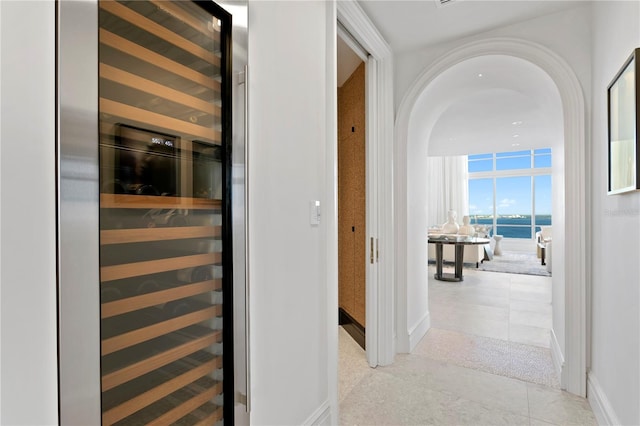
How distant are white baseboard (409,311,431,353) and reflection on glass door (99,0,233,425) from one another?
2088 millimetres

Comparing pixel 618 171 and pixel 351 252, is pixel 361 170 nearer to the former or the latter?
pixel 351 252

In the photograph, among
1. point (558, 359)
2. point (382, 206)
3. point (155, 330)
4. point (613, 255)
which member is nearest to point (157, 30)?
point (155, 330)

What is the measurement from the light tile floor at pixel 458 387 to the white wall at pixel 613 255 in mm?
391

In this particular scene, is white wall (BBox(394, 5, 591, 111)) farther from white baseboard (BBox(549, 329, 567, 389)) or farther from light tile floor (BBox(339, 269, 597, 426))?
light tile floor (BBox(339, 269, 597, 426))

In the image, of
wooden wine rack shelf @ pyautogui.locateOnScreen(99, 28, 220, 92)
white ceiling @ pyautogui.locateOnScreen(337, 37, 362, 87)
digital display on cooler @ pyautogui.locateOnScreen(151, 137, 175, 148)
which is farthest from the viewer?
white ceiling @ pyautogui.locateOnScreen(337, 37, 362, 87)

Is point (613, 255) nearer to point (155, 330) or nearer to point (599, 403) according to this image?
point (599, 403)

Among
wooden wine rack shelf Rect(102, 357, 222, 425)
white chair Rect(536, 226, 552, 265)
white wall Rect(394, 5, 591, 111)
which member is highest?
white wall Rect(394, 5, 591, 111)

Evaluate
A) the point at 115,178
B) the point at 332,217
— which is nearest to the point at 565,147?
the point at 332,217

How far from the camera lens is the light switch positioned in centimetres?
160

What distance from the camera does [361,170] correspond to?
2992mm

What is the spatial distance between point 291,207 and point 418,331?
221cm

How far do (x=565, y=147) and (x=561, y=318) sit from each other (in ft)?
4.15

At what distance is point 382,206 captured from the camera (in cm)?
258

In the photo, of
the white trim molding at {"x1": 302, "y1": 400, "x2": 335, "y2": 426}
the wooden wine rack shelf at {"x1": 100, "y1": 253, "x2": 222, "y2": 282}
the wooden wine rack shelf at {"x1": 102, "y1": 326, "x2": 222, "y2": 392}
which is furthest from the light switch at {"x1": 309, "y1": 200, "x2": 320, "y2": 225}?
the white trim molding at {"x1": 302, "y1": 400, "x2": 335, "y2": 426}
